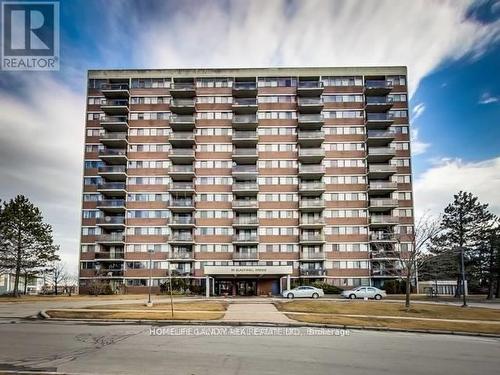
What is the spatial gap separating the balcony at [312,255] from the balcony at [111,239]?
27.7 m

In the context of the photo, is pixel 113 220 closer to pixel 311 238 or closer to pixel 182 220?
pixel 182 220

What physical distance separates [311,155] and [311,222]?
10530mm

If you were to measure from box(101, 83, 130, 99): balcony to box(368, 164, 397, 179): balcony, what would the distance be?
41.3 meters

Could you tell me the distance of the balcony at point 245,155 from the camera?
71000 millimetres

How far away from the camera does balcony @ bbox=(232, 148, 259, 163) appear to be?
71000 millimetres

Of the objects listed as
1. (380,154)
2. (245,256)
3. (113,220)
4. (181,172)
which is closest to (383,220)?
(380,154)

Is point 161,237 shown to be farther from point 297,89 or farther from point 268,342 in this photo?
point 268,342

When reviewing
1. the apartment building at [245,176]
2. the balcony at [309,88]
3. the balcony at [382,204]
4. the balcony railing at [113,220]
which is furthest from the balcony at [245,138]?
the balcony railing at [113,220]

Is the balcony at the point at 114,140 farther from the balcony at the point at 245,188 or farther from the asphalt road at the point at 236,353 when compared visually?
the asphalt road at the point at 236,353

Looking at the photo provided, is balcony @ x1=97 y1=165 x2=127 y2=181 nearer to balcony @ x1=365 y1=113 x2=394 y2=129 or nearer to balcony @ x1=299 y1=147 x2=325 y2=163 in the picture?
balcony @ x1=299 y1=147 x2=325 y2=163

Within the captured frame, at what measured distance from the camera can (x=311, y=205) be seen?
68938mm

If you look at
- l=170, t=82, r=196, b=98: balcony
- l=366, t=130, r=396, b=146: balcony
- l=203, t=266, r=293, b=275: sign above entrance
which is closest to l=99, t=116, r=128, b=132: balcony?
l=170, t=82, r=196, b=98: balcony

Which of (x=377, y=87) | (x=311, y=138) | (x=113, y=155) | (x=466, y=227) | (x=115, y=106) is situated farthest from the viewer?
(x=115, y=106)

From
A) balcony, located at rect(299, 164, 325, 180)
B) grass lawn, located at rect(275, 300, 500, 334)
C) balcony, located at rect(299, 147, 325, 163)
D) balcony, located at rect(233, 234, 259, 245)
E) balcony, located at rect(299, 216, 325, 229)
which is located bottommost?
grass lawn, located at rect(275, 300, 500, 334)
